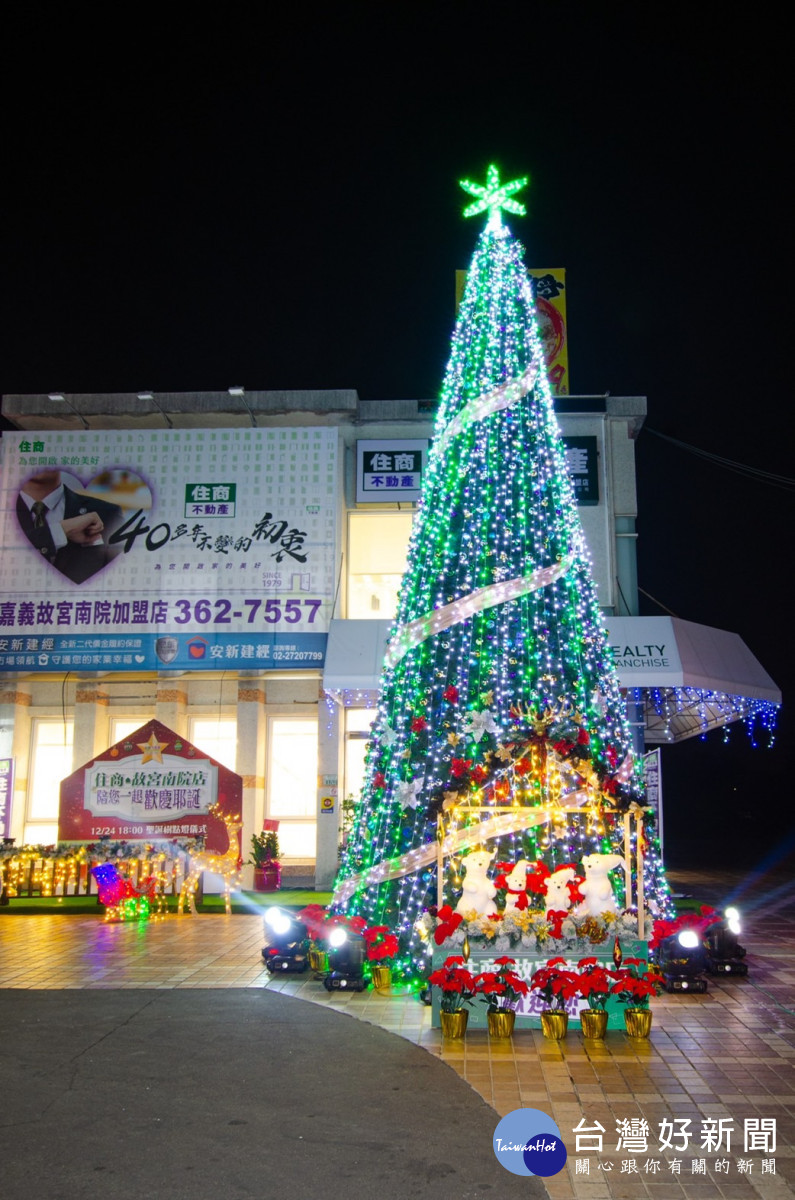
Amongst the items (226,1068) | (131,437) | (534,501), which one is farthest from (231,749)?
(226,1068)

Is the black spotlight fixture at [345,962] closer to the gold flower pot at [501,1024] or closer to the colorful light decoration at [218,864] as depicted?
the gold flower pot at [501,1024]

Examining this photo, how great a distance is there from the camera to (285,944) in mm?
9469

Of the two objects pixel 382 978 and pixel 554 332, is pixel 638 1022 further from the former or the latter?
pixel 554 332

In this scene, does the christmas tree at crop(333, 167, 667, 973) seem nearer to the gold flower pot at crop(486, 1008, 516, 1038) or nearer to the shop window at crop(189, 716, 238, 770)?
the gold flower pot at crop(486, 1008, 516, 1038)

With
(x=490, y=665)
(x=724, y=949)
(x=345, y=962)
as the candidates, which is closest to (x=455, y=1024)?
(x=345, y=962)

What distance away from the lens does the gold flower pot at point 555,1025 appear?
23.0 ft

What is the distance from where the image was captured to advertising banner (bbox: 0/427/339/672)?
57.4 ft

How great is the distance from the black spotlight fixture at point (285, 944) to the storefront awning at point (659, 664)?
21.1 feet

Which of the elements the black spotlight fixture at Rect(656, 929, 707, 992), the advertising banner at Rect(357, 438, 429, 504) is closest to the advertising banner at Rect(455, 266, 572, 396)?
the advertising banner at Rect(357, 438, 429, 504)

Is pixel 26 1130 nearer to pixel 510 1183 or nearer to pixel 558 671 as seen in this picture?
pixel 510 1183

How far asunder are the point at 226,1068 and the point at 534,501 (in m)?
6.15

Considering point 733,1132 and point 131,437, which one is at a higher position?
point 131,437

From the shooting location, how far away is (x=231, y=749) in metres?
18.7

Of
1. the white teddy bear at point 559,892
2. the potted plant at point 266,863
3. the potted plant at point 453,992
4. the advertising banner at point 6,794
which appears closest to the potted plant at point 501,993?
the potted plant at point 453,992
